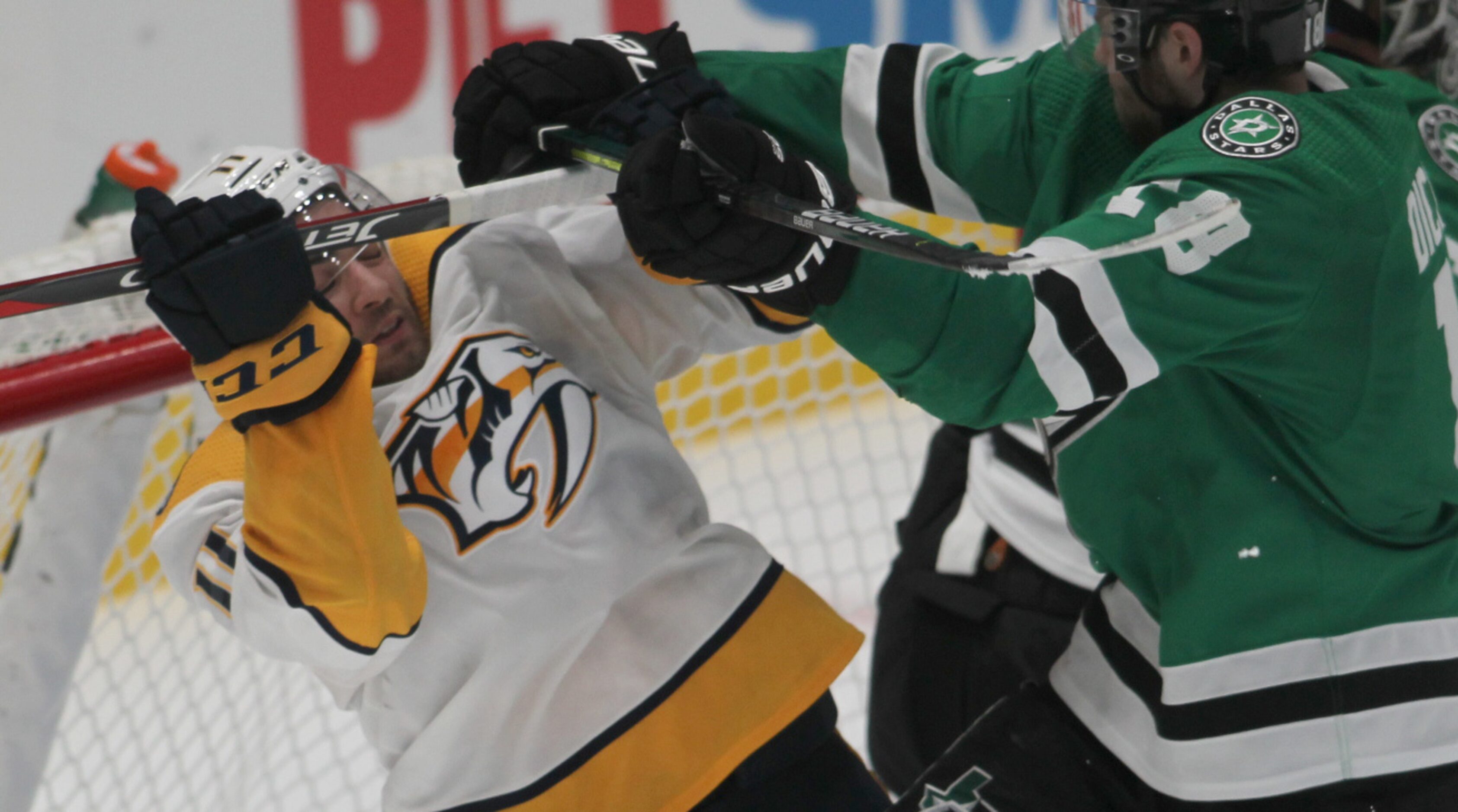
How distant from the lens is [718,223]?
1.08 meters

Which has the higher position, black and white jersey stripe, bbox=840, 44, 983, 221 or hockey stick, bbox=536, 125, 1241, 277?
hockey stick, bbox=536, 125, 1241, 277

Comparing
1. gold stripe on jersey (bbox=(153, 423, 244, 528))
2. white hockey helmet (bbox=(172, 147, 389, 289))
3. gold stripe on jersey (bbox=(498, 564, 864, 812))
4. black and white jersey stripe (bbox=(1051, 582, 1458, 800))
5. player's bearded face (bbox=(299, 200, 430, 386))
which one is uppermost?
white hockey helmet (bbox=(172, 147, 389, 289))

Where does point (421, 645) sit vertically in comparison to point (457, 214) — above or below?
below

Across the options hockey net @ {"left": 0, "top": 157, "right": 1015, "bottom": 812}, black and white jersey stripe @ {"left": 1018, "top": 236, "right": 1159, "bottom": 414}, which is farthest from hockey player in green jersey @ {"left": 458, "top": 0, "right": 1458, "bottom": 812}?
hockey net @ {"left": 0, "top": 157, "right": 1015, "bottom": 812}

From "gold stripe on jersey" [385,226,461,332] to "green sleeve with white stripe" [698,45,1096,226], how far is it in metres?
0.31

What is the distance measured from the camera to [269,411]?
46.1 inches

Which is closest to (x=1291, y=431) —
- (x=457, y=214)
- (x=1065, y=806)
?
(x=1065, y=806)

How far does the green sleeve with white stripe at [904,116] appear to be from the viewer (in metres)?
1.49

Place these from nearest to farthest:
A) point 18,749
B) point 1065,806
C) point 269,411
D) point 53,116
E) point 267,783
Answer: point 269,411
point 1065,806
point 18,749
point 267,783
point 53,116

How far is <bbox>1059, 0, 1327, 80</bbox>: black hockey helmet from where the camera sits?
3.90 ft

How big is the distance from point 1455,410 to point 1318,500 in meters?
0.14

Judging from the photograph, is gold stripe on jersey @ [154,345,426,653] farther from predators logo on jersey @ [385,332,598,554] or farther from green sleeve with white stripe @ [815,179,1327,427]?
green sleeve with white stripe @ [815,179,1327,427]

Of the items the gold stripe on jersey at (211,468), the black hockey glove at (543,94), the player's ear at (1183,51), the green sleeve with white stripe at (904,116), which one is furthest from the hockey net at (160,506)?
the player's ear at (1183,51)

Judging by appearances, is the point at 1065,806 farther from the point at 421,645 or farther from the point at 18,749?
the point at 18,749
